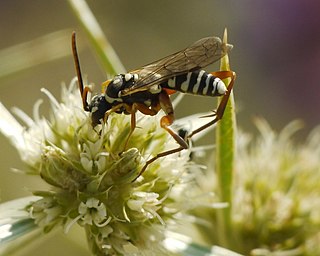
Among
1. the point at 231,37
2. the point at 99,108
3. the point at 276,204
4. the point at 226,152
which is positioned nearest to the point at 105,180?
the point at 99,108

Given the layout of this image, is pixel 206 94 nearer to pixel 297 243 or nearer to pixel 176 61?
pixel 176 61

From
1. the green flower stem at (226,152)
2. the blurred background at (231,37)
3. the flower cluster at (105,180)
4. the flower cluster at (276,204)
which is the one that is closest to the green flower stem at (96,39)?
the flower cluster at (105,180)

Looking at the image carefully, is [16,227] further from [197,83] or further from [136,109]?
[197,83]

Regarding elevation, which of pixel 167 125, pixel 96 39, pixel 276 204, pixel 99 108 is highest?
pixel 96 39

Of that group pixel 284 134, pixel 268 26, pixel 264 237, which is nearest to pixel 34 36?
pixel 268 26

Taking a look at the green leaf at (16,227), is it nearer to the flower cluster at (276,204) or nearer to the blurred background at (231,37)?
the flower cluster at (276,204)

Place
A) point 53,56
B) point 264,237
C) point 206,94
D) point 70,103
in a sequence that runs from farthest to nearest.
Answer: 1. point 264,237
2. point 53,56
3. point 70,103
4. point 206,94
